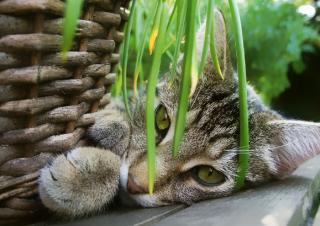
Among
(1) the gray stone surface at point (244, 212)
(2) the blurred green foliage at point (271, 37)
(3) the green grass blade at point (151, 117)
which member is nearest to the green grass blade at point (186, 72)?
(3) the green grass blade at point (151, 117)

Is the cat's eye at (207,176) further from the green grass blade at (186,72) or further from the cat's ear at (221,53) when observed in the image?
the green grass blade at (186,72)

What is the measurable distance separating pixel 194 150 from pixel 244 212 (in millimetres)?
272

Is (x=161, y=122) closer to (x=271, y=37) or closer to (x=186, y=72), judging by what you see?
(x=186, y=72)

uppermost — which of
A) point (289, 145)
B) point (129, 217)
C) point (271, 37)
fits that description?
point (271, 37)

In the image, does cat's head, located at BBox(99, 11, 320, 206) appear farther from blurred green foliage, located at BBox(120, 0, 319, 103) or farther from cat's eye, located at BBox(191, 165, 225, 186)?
blurred green foliage, located at BBox(120, 0, 319, 103)

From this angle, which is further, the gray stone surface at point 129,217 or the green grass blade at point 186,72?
the gray stone surface at point 129,217

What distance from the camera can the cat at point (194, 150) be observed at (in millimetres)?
822

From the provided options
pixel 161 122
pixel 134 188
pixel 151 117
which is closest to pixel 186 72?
pixel 151 117

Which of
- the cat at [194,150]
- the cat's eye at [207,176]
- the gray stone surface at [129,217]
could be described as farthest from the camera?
the cat's eye at [207,176]

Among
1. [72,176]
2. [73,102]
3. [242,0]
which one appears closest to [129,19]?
[73,102]

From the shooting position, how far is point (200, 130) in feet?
3.14

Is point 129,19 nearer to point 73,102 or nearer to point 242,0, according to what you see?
point 73,102

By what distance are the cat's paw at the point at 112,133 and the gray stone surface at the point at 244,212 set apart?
0.49 ft

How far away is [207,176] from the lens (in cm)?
98
